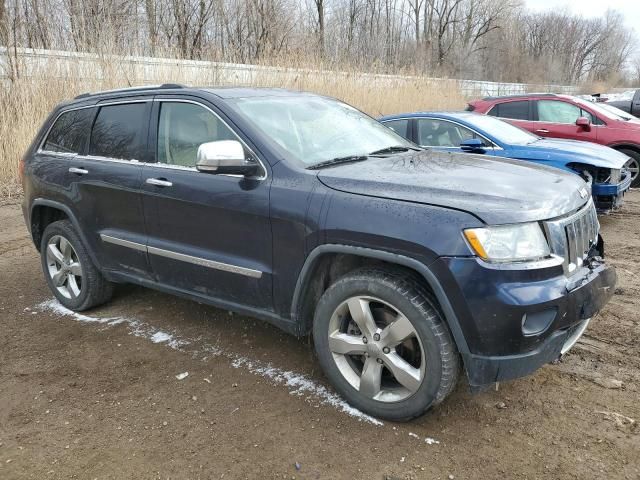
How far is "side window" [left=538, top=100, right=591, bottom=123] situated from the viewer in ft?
29.9

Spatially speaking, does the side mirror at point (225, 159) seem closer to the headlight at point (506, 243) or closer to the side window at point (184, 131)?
the side window at point (184, 131)

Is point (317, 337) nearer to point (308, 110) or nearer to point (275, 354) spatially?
point (275, 354)

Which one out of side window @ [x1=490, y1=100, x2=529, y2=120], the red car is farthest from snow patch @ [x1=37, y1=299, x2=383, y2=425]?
side window @ [x1=490, y1=100, x2=529, y2=120]

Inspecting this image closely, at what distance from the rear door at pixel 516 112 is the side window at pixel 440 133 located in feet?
8.77

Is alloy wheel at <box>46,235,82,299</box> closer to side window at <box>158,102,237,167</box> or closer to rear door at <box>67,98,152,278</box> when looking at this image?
rear door at <box>67,98,152,278</box>

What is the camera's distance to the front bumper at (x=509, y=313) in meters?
2.35

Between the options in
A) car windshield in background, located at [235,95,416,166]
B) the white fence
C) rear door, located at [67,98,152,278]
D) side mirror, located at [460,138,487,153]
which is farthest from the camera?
the white fence

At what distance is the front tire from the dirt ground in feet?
0.53

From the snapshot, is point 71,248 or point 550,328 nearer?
point 550,328

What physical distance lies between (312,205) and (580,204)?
146 centimetres

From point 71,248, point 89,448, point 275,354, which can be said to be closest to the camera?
point 89,448

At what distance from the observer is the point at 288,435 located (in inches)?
107

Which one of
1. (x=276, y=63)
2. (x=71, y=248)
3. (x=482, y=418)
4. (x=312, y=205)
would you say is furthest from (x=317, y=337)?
(x=276, y=63)

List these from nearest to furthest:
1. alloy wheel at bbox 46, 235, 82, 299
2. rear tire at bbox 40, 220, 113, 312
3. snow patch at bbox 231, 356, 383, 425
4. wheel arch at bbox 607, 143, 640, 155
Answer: snow patch at bbox 231, 356, 383, 425 < rear tire at bbox 40, 220, 113, 312 < alloy wheel at bbox 46, 235, 82, 299 < wheel arch at bbox 607, 143, 640, 155
